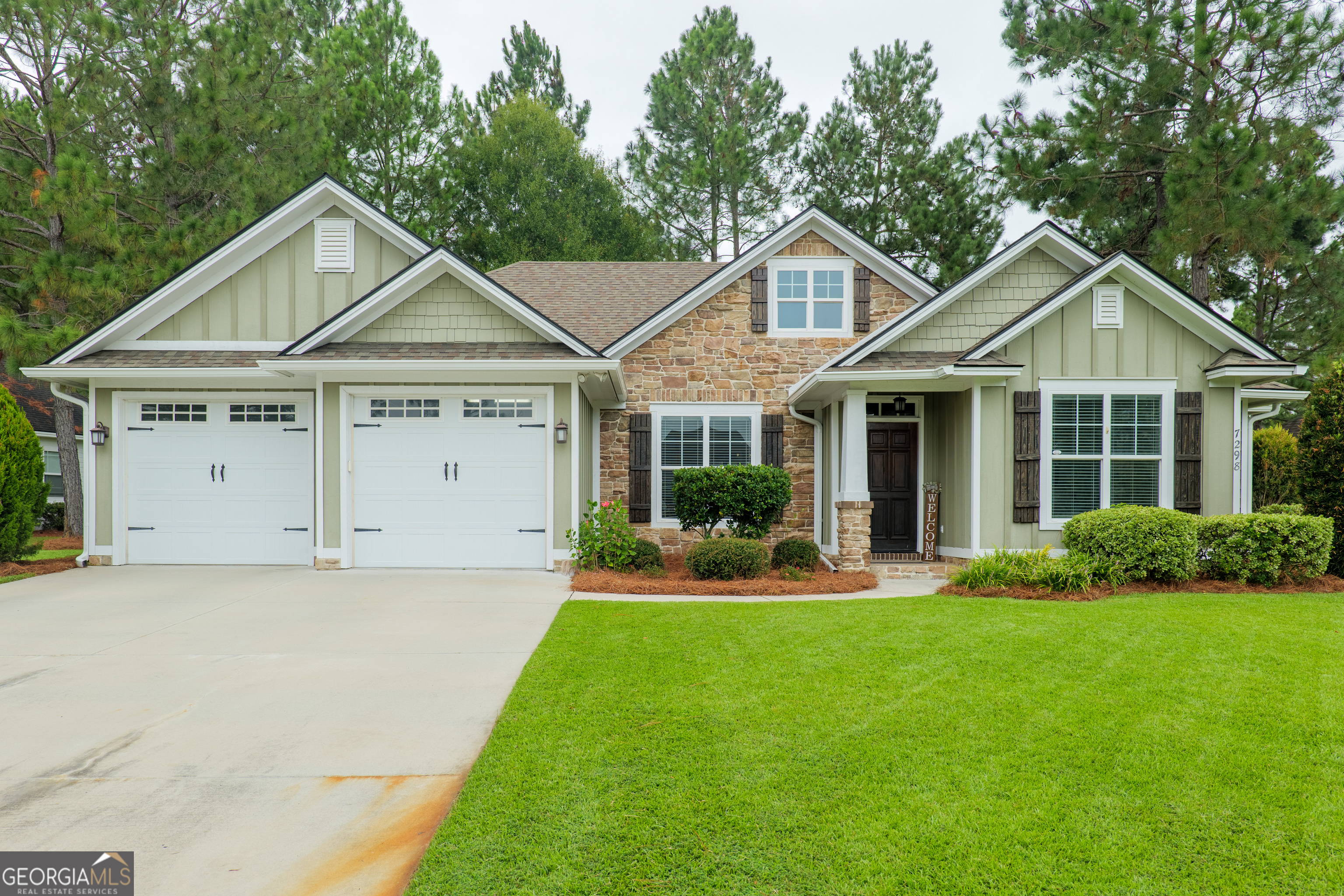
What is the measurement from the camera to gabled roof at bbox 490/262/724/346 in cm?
1259

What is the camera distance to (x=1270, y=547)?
7895mm

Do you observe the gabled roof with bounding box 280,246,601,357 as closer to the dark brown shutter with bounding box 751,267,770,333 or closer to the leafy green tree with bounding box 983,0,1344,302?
the dark brown shutter with bounding box 751,267,770,333

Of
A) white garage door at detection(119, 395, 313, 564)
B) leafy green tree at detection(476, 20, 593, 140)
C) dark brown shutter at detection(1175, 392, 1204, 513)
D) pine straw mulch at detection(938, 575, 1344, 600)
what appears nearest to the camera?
pine straw mulch at detection(938, 575, 1344, 600)

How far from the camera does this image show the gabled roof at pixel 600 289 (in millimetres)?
12586

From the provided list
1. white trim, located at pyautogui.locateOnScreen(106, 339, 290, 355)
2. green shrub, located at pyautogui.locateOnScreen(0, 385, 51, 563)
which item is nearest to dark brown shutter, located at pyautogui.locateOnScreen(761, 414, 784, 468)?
white trim, located at pyautogui.locateOnScreen(106, 339, 290, 355)

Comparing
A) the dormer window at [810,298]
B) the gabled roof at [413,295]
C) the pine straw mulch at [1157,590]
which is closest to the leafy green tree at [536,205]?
the dormer window at [810,298]

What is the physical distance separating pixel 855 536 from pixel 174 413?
934 cm

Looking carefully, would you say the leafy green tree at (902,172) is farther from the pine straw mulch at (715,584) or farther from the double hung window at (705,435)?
the pine straw mulch at (715,584)

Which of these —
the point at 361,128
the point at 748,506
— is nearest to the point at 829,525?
the point at 748,506

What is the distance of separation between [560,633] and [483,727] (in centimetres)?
196

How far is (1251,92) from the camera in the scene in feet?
43.7

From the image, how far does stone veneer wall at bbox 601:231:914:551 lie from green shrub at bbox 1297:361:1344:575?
519 centimetres

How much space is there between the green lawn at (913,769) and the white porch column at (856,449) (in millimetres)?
3927

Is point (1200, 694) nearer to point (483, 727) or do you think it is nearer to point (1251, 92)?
point (483, 727)
